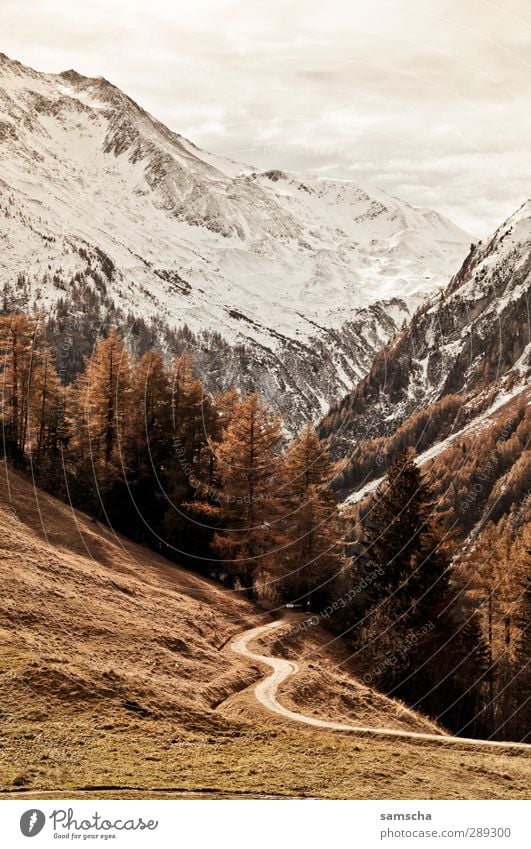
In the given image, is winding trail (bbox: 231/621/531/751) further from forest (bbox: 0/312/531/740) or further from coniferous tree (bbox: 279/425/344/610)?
coniferous tree (bbox: 279/425/344/610)

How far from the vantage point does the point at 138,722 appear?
108ft

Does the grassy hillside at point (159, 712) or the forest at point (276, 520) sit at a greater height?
the forest at point (276, 520)

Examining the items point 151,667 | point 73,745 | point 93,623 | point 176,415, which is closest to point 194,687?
point 151,667

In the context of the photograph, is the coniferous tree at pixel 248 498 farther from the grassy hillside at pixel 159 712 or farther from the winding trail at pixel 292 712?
the winding trail at pixel 292 712

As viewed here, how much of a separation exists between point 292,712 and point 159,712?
7.57 meters

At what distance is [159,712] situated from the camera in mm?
34719

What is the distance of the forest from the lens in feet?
193

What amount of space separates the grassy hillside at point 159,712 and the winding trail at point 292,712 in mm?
681

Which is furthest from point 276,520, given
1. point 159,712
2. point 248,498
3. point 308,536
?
point 159,712

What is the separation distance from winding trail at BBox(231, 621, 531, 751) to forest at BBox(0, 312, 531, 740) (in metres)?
8.05

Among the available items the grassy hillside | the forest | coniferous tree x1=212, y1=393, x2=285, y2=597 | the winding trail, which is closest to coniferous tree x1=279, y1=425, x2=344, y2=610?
the forest

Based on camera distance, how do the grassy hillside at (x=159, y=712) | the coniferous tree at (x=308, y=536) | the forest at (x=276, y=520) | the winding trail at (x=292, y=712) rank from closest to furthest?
the grassy hillside at (x=159, y=712) → the winding trail at (x=292, y=712) → the forest at (x=276, y=520) → the coniferous tree at (x=308, y=536)

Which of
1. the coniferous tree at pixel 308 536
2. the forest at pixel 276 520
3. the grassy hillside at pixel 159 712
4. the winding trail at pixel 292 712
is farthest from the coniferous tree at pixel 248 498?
the winding trail at pixel 292 712

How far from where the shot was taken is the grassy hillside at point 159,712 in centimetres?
2883
